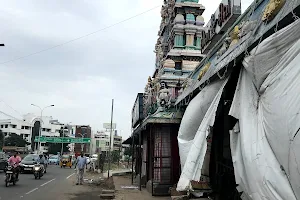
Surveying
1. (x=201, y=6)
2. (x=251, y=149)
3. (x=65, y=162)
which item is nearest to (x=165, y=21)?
(x=201, y=6)

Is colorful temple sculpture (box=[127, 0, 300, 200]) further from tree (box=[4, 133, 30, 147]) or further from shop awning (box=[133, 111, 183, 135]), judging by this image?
tree (box=[4, 133, 30, 147])

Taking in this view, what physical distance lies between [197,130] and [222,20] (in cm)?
295

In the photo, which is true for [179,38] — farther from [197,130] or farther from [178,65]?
[197,130]

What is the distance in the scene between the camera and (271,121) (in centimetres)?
398

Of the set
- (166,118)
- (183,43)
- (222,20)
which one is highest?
(183,43)

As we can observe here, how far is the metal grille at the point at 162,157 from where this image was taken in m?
12.3

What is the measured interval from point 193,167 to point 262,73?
97.2 inches

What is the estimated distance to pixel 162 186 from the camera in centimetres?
1213

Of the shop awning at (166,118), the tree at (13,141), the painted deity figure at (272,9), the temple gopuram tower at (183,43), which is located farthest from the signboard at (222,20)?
the tree at (13,141)

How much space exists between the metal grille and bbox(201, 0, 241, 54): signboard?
149 inches

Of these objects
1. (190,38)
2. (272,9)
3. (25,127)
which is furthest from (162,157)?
(25,127)

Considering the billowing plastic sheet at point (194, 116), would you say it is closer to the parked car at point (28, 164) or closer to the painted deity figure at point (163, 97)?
the painted deity figure at point (163, 97)

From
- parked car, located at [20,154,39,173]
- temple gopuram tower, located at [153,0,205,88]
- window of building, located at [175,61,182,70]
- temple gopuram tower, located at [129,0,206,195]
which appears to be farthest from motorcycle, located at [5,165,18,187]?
window of building, located at [175,61,182,70]

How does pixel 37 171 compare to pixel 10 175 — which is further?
pixel 37 171
